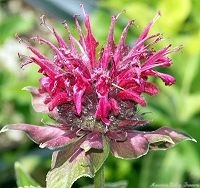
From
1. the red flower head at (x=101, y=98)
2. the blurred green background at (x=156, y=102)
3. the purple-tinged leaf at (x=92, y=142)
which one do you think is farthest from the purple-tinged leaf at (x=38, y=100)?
the blurred green background at (x=156, y=102)

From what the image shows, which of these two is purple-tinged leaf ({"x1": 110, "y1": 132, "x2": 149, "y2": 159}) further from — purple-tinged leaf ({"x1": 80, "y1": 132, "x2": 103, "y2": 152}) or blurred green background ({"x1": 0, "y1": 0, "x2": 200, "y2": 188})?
blurred green background ({"x1": 0, "y1": 0, "x2": 200, "y2": 188})

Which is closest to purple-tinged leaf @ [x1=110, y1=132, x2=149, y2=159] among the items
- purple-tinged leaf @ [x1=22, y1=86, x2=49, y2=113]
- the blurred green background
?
purple-tinged leaf @ [x1=22, y1=86, x2=49, y2=113]

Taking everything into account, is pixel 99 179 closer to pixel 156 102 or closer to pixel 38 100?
pixel 38 100

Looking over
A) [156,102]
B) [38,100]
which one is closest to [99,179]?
[38,100]

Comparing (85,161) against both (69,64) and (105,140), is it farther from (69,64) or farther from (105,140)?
(69,64)

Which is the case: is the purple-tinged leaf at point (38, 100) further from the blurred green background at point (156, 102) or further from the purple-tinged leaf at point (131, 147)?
the blurred green background at point (156, 102)

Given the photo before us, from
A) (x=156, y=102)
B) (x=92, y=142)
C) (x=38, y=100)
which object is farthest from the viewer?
(x=156, y=102)
